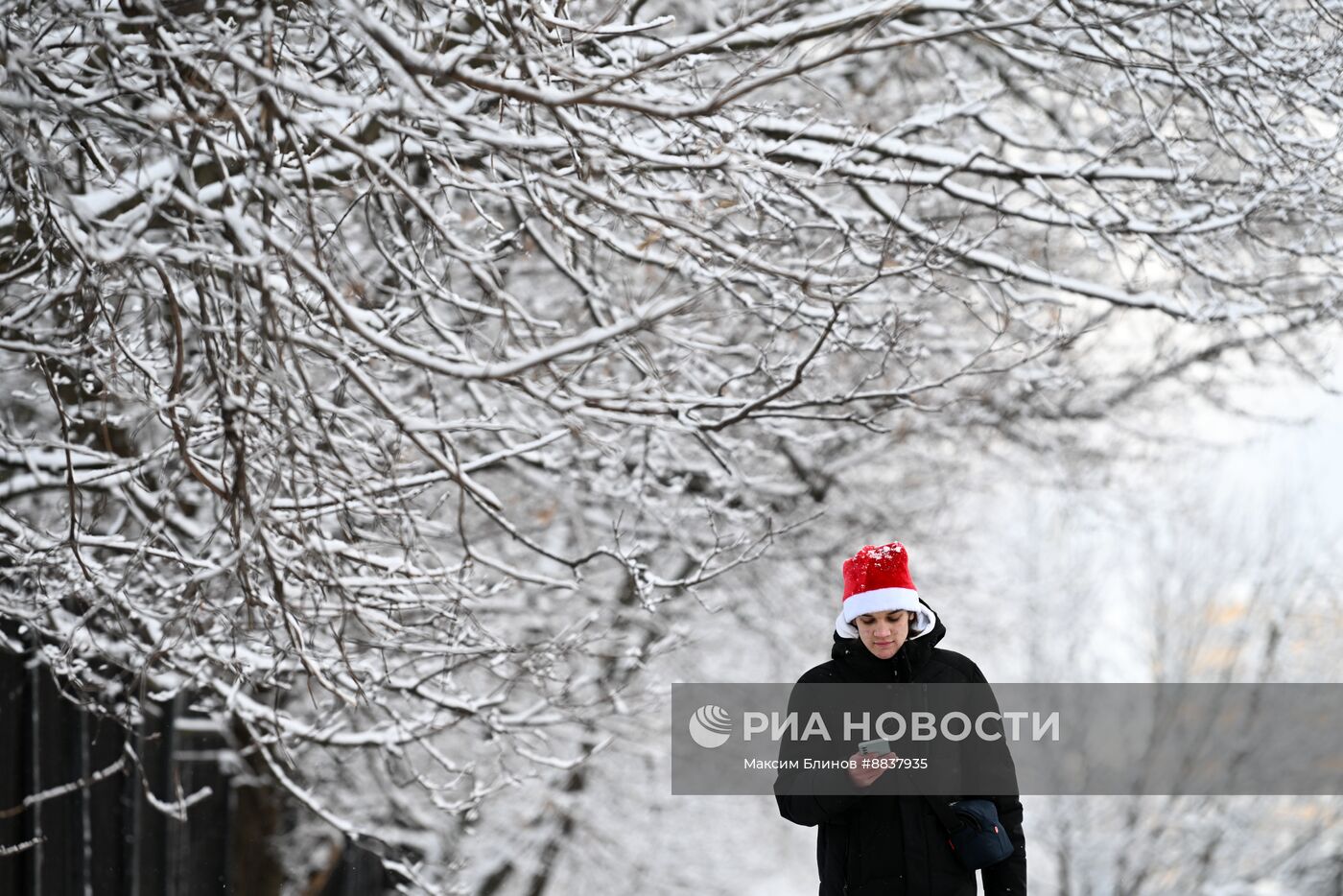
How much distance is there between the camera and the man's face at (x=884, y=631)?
340 centimetres

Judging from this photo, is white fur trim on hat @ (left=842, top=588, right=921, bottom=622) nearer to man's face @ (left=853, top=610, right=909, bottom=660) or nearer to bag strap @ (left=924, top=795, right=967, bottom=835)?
man's face @ (left=853, top=610, right=909, bottom=660)

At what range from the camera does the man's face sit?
3.40m

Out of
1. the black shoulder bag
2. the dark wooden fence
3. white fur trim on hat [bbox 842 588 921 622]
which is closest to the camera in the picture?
the black shoulder bag

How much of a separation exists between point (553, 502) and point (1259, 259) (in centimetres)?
418

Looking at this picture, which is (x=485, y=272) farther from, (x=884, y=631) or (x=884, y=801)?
(x=884, y=801)

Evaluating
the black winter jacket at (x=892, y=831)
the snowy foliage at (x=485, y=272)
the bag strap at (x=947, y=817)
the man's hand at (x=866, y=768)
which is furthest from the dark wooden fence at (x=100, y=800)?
the bag strap at (x=947, y=817)

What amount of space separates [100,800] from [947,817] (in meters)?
3.69

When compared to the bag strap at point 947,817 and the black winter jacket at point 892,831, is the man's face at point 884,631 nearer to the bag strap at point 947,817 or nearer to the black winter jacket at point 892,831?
the black winter jacket at point 892,831

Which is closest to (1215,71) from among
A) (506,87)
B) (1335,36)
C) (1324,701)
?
(1335,36)

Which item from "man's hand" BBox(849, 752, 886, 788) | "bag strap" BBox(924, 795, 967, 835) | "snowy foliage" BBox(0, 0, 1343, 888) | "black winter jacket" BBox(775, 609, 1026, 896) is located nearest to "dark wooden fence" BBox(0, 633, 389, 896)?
"snowy foliage" BBox(0, 0, 1343, 888)

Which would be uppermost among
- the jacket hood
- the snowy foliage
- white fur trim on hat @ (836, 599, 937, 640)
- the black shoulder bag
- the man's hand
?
the snowy foliage

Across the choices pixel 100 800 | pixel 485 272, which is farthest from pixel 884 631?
pixel 100 800

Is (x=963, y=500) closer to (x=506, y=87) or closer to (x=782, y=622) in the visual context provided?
(x=782, y=622)

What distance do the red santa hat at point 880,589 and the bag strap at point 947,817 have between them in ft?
1.37
